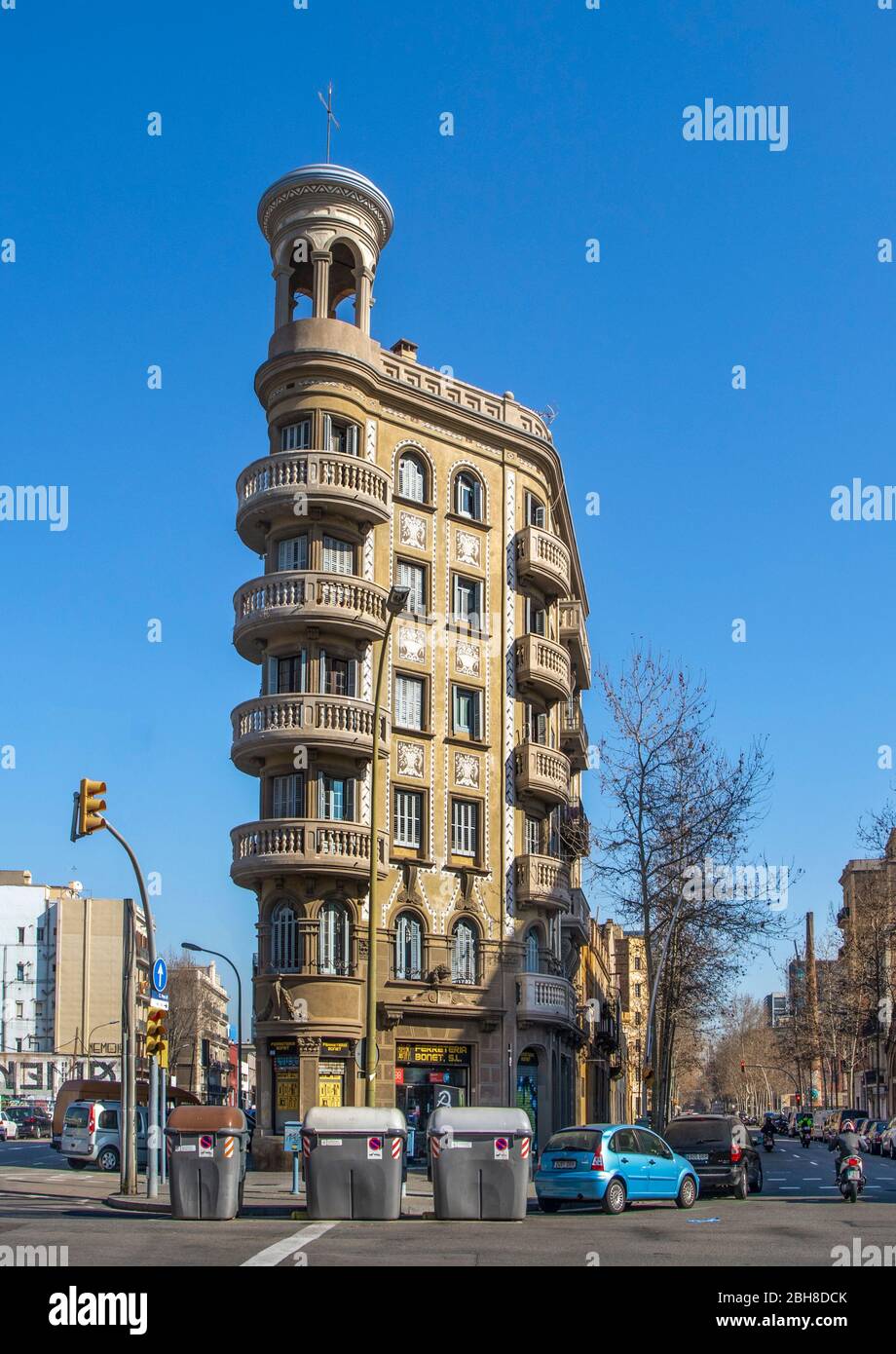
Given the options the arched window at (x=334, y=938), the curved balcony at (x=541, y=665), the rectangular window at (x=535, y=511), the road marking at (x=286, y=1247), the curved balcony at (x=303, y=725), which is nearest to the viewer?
the road marking at (x=286, y=1247)

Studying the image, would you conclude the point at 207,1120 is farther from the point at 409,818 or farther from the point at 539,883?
the point at 539,883

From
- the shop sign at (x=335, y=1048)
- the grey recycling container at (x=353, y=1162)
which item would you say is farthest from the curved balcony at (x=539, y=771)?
the grey recycling container at (x=353, y=1162)

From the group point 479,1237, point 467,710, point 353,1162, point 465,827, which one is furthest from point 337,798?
point 479,1237

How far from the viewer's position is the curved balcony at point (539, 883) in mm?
42688

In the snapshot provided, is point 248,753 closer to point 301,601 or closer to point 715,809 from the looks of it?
point 301,601

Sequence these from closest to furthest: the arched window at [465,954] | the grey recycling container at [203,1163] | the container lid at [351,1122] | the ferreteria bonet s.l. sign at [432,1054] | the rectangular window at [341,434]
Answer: the container lid at [351,1122] → the grey recycling container at [203,1163] → the ferreteria bonet s.l. sign at [432,1054] → the rectangular window at [341,434] → the arched window at [465,954]

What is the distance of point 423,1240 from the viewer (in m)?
18.2

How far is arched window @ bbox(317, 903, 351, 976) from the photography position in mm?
37750

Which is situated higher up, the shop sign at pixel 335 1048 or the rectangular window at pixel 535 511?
the rectangular window at pixel 535 511

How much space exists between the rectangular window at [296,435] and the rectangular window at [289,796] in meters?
8.66

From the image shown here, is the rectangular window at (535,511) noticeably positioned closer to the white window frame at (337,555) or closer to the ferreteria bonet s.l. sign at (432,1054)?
the white window frame at (337,555)

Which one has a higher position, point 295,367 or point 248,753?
point 295,367
